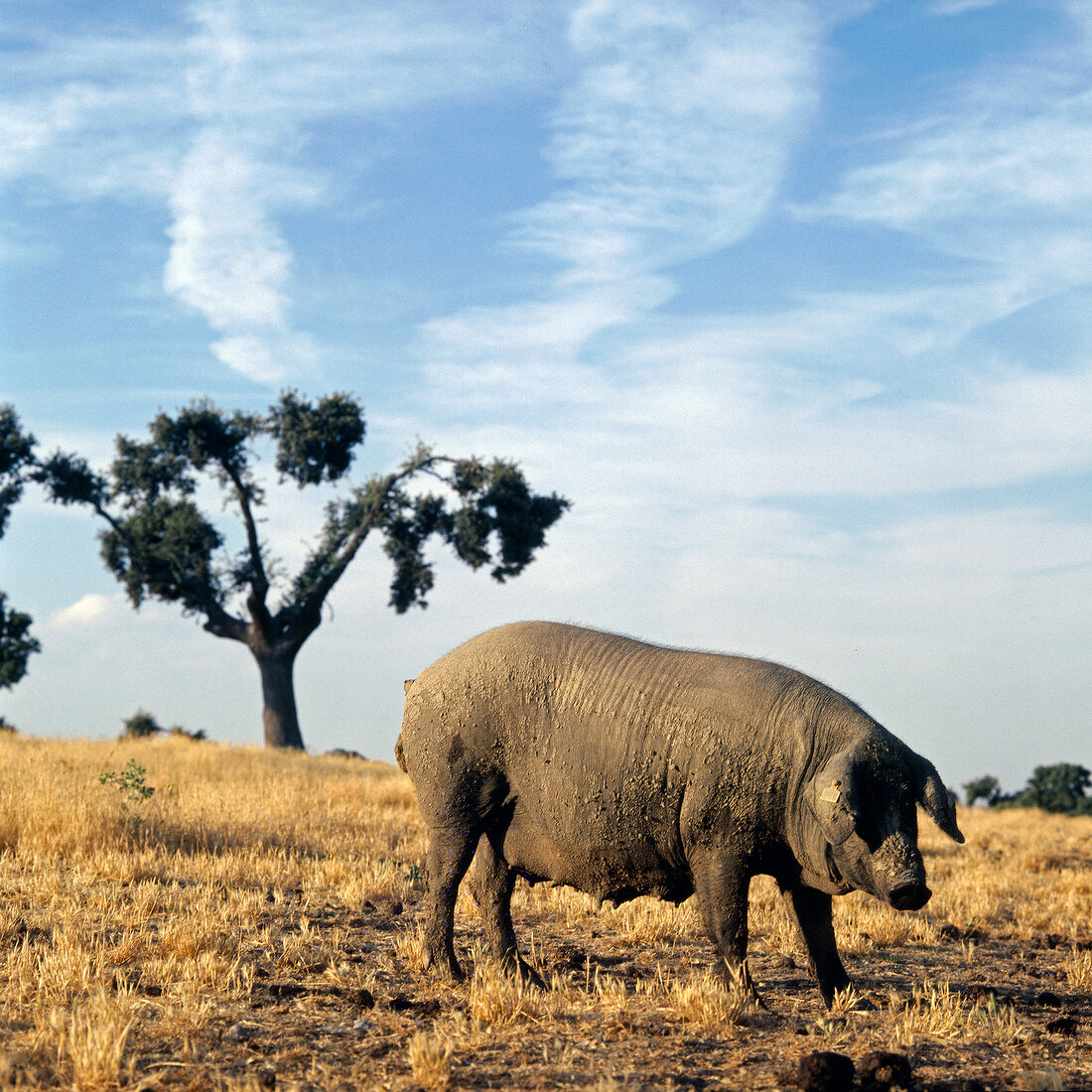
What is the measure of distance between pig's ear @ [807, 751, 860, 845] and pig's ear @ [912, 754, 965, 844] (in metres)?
0.53

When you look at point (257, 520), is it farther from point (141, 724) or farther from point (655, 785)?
point (655, 785)

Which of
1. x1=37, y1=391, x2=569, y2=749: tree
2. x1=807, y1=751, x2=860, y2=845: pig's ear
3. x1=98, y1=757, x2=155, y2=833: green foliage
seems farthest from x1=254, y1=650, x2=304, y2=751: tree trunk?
x1=807, y1=751, x2=860, y2=845: pig's ear

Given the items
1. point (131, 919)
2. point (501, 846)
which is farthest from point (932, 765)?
point (131, 919)

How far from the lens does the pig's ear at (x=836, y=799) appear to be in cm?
615

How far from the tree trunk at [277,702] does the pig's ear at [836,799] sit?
27.6 meters

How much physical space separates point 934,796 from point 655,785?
65.8 inches

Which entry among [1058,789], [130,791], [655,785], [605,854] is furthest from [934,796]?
[1058,789]

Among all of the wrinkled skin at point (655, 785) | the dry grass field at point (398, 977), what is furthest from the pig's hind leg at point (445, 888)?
the dry grass field at point (398, 977)

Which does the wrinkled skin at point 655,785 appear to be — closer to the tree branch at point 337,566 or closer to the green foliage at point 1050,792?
the tree branch at point 337,566

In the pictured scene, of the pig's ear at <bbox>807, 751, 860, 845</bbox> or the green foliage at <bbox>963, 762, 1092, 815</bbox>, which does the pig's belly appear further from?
the green foliage at <bbox>963, 762, 1092, 815</bbox>

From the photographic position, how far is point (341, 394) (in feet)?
110

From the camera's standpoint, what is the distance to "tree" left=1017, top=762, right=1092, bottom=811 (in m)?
35.5

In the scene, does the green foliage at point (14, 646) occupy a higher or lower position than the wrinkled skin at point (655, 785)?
higher

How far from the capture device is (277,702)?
106ft
